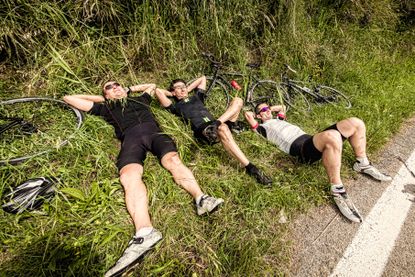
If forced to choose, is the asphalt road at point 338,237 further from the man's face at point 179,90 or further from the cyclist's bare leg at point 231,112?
the man's face at point 179,90

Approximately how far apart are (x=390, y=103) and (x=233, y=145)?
4.25m

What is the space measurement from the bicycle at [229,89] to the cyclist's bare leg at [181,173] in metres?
1.65

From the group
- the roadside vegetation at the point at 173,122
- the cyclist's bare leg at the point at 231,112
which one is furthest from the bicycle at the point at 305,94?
the cyclist's bare leg at the point at 231,112

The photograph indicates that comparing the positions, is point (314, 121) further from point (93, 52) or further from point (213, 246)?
point (93, 52)

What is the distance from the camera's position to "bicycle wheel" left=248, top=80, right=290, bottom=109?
16.9 ft

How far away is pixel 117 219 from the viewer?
2.63 metres

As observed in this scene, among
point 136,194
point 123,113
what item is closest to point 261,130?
point 123,113

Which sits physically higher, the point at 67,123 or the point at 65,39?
the point at 65,39

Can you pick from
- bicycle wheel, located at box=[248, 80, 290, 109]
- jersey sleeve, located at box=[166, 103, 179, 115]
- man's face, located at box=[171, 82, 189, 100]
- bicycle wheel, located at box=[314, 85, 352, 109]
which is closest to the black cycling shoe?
→ jersey sleeve, located at box=[166, 103, 179, 115]

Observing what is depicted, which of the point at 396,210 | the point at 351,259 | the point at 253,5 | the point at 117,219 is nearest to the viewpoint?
the point at 351,259

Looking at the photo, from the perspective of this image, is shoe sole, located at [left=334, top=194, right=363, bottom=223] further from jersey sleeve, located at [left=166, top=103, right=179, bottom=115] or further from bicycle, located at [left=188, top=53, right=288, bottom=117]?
jersey sleeve, located at [left=166, top=103, right=179, bottom=115]

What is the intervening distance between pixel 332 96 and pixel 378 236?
148 inches

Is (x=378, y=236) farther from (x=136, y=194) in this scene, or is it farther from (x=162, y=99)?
(x=162, y=99)

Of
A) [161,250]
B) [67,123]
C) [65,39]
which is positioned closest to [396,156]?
[161,250]
